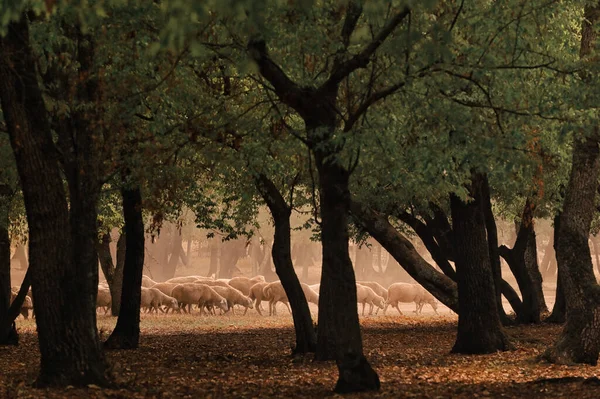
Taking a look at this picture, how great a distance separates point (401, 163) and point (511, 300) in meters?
16.2

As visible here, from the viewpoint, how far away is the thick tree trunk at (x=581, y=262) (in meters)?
15.5

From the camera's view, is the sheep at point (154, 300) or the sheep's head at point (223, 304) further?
the sheep's head at point (223, 304)

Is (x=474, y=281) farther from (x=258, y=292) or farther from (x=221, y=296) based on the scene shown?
(x=258, y=292)

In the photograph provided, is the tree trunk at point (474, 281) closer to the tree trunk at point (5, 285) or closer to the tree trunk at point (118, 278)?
the tree trunk at point (5, 285)

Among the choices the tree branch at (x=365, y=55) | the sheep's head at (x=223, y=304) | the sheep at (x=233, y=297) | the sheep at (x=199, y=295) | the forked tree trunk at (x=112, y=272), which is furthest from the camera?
the sheep at (x=233, y=297)

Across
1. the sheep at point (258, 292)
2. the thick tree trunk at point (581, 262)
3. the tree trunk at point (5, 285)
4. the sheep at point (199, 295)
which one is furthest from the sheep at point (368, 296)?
the thick tree trunk at point (581, 262)

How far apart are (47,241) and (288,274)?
25.9 ft

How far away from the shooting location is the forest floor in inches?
489

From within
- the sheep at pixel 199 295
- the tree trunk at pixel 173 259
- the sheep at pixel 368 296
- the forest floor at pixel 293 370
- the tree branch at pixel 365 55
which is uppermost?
the tree trunk at pixel 173 259

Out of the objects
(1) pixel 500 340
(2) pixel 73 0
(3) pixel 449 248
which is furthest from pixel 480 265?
(2) pixel 73 0

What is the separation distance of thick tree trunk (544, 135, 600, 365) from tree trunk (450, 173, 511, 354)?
3358mm

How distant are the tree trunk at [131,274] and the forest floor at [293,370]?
21.0 inches

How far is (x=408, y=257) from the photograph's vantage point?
72.9 ft

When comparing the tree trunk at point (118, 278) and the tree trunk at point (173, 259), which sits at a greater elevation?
the tree trunk at point (173, 259)
